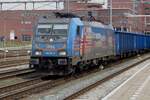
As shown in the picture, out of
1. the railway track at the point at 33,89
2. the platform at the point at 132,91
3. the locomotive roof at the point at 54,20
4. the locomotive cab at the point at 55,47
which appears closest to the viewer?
the platform at the point at 132,91

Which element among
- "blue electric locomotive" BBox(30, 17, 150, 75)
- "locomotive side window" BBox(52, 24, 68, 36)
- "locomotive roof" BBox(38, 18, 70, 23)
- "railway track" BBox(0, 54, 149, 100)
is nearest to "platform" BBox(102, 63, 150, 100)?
"railway track" BBox(0, 54, 149, 100)

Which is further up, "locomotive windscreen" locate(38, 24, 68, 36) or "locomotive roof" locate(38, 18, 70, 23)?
"locomotive roof" locate(38, 18, 70, 23)

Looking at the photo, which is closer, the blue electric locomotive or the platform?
the platform

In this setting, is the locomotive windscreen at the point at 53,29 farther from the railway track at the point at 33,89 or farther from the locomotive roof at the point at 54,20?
the railway track at the point at 33,89

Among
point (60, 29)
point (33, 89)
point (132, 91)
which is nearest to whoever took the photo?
point (132, 91)

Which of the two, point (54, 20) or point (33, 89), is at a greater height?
point (54, 20)

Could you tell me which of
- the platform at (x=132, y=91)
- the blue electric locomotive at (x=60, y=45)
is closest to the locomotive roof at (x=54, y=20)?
the blue electric locomotive at (x=60, y=45)

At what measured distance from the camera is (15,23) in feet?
309

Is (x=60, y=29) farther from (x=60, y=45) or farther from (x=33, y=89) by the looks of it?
(x=33, y=89)

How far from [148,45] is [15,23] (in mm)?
35133

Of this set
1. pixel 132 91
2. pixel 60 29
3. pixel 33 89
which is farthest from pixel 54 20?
pixel 132 91

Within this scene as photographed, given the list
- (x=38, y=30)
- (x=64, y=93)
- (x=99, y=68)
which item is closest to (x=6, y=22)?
(x=99, y=68)

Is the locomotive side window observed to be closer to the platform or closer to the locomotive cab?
the locomotive cab

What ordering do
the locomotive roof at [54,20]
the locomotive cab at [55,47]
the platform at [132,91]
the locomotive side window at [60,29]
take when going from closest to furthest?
the platform at [132,91], the locomotive cab at [55,47], the locomotive side window at [60,29], the locomotive roof at [54,20]
